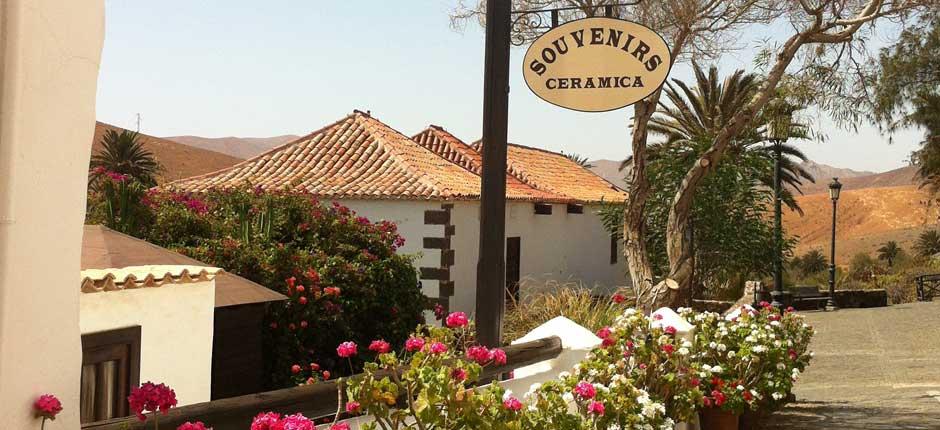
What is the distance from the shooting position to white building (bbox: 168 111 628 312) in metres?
19.9

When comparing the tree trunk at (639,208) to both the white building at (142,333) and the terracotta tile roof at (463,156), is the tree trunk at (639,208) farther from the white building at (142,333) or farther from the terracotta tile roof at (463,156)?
the white building at (142,333)

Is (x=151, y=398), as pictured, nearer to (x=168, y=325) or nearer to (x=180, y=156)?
(x=168, y=325)

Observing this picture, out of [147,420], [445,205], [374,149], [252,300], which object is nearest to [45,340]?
[147,420]

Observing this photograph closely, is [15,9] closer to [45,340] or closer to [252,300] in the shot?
[45,340]

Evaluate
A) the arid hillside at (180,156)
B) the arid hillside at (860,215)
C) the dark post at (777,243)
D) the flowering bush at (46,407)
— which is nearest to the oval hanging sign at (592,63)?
the flowering bush at (46,407)

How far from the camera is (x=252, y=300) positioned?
8812 millimetres

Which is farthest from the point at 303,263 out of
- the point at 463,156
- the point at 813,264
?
the point at 813,264

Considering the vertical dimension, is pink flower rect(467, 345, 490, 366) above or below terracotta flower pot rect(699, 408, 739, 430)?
above

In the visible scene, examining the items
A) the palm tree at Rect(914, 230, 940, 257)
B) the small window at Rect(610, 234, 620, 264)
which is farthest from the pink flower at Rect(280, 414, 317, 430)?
the palm tree at Rect(914, 230, 940, 257)

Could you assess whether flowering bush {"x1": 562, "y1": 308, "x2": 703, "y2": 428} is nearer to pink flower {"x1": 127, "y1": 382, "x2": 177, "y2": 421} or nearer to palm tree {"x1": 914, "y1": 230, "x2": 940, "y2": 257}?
pink flower {"x1": 127, "y1": 382, "x2": 177, "y2": 421}

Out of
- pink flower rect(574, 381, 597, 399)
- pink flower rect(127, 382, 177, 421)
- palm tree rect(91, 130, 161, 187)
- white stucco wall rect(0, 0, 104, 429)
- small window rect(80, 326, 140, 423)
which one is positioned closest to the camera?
white stucco wall rect(0, 0, 104, 429)

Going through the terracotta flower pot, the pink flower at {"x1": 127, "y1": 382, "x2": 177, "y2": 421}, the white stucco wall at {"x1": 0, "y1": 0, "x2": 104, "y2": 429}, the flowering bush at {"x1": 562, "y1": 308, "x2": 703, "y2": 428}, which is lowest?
the terracotta flower pot

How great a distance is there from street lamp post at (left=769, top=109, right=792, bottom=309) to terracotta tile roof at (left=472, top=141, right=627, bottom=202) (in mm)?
5391

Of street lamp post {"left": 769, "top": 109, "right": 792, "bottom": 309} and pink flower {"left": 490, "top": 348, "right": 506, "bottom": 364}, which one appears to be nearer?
pink flower {"left": 490, "top": 348, "right": 506, "bottom": 364}
